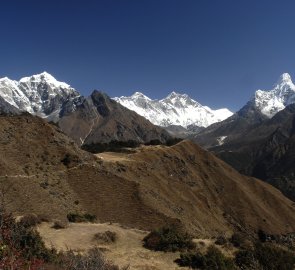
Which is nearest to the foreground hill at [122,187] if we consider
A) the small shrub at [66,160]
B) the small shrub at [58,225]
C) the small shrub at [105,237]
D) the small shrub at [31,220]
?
the small shrub at [66,160]

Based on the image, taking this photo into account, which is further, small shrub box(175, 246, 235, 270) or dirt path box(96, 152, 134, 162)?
dirt path box(96, 152, 134, 162)

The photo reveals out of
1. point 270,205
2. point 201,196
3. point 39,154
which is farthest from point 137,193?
point 270,205

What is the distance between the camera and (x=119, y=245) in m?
32.8

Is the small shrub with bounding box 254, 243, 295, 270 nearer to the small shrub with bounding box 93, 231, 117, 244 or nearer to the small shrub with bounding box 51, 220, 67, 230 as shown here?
the small shrub with bounding box 93, 231, 117, 244

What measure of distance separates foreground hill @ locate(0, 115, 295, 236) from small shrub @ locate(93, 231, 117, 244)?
16015 mm

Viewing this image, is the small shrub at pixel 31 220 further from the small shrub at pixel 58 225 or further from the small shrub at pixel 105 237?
the small shrub at pixel 105 237

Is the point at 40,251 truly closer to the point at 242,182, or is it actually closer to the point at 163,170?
the point at 163,170

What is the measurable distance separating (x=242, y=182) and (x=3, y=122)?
251 ft

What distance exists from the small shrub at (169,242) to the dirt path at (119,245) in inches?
22.4

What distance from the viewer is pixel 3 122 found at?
3169 inches

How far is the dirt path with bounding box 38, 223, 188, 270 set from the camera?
28.5 metres

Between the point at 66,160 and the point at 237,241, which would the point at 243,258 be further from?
the point at 66,160

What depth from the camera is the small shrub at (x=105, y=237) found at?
33.0 meters

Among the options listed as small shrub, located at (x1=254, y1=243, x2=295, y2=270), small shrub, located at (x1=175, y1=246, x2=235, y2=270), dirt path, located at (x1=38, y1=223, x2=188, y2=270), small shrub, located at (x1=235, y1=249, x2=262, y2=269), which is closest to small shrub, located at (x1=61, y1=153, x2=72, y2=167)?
dirt path, located at (x1=38, y1=223, x2=188, y2=270)
